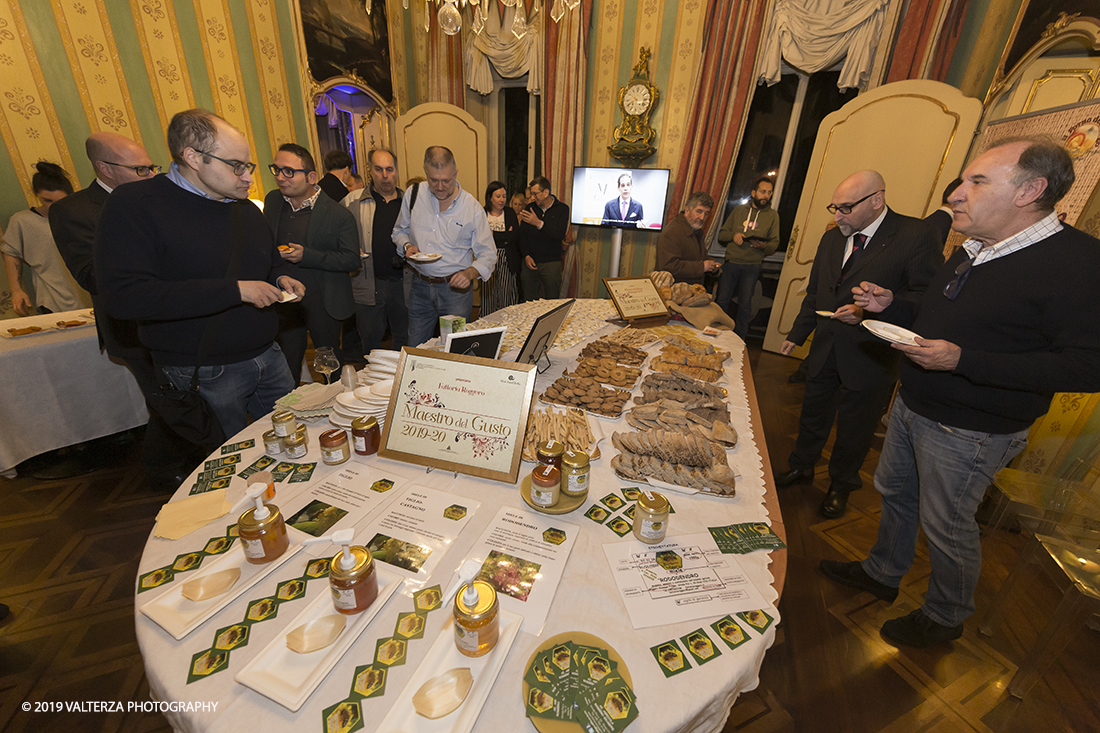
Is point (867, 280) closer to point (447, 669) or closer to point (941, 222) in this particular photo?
point (941, 222)

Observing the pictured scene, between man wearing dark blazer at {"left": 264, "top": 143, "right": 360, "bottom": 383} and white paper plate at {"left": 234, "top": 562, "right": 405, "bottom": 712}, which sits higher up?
man wearing dark blazer at {"left": 264, "top": 143, "right": 360, "bottom": 383}

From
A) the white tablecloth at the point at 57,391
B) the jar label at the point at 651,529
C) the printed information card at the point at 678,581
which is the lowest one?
the white tablecloth at the point at 57,391

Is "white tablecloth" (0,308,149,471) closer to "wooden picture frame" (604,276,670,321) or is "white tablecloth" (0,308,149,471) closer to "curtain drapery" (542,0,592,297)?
"wooden picture frame" (604,276,670,321)

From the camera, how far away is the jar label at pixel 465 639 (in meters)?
0.79

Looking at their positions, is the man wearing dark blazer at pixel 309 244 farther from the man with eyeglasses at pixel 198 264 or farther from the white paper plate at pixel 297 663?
the white paper plate at pixel 297 663

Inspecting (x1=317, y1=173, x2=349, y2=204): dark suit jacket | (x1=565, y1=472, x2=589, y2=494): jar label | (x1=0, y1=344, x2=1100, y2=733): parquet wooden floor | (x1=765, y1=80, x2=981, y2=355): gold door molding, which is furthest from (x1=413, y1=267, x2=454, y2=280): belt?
(x1=765, y1=80, x2=981, y2=355): gold door molding

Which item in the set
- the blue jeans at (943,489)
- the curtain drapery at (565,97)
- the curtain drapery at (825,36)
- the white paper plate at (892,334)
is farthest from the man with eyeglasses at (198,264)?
the curtain drapery at (825,36)

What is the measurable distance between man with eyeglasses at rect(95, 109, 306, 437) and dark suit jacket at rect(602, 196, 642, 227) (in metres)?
4.87

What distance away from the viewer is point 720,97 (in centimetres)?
519

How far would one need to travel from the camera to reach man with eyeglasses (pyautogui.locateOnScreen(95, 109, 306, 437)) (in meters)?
1.51

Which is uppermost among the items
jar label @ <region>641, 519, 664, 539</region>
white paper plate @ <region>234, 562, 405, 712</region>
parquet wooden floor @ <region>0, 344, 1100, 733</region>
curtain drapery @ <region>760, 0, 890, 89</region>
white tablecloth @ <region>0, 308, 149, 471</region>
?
curtain drapery @ <region>760, 0, 890, 89</region>

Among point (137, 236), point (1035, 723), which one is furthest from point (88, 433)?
point (1035, 723)

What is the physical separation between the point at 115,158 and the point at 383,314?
2.13m

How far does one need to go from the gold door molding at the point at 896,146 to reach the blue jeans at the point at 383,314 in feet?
15.8
